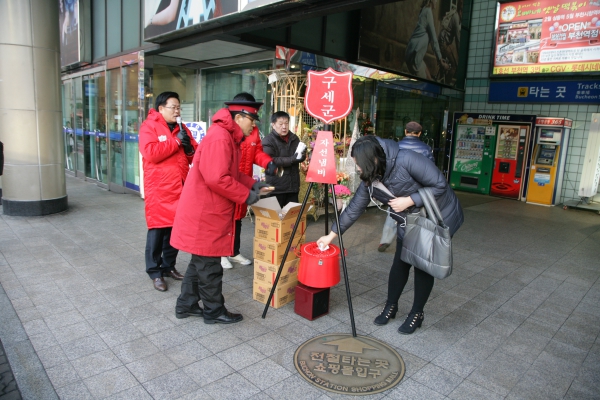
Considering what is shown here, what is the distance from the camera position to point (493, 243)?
6.41 m

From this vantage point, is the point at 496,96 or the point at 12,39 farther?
the point at 496,96

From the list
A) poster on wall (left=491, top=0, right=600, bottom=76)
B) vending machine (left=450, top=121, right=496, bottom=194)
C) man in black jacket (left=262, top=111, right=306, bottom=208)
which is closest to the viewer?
man in black jacket (left=262, top=111, right=306, bottom=208)

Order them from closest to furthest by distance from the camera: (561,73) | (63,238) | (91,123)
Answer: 1. (63,238)
2. (561,73)
3. (91,123)

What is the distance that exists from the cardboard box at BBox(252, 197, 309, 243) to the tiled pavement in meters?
0.66

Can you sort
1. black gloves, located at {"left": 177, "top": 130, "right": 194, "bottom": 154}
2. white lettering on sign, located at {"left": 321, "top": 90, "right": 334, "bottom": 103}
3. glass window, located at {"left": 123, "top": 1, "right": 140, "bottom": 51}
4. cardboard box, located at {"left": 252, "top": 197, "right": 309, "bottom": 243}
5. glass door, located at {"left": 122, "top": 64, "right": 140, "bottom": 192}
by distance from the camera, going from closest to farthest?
white lettering on sign, located at {"left": 321, "top": 90, "right": 334, "bottom": 103} → cardboard box, located at {"left": 252, "top": 197, "right": 309, "bottom": 243} → black gloves, located at {"left": 177, "top": 130, "right": 194, "bottom": 154} → glass window, located at {"left": 123, "top": 1, "right": 140, "bottom": 51} → glass door, located at {"left": 122, "top": 64, "right": 140, "bottom": 192}

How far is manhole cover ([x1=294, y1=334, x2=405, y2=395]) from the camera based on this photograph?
108 inches

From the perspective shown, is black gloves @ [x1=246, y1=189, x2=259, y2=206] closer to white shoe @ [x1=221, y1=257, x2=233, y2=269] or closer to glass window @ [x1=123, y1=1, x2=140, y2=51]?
white shoe @ [x1=221, y1=257, x2=233, y2=269]

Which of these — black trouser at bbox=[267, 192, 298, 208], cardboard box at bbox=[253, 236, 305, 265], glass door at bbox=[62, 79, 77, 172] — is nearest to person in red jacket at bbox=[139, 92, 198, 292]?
cardboard box at bbox=[253, 236, 305, 265]

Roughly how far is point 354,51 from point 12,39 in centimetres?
562

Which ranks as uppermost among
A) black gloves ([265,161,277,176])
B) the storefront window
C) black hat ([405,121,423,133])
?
the storefront window

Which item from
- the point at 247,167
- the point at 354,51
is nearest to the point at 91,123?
the point at 354,51

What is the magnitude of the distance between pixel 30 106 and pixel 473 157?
→ 10126 mm

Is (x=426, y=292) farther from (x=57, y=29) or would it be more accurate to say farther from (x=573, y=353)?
(x=57, y=29)

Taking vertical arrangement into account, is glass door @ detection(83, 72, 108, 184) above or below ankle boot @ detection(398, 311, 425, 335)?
above
